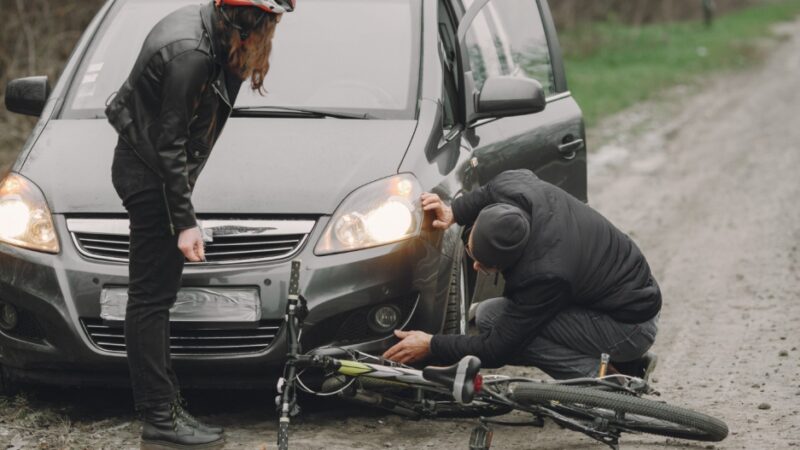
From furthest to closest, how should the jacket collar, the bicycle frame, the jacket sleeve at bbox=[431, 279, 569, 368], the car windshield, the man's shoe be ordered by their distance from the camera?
the car windshield, the man's shoe, the jacket sleeve at bbox=[431, 279, 569, 368], the bicycle frame, the jacket collar

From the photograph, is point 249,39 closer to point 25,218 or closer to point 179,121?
point 179,121

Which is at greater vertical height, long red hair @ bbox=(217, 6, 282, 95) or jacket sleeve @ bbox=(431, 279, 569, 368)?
long red hair @ bbox=(217, 6, 282, 95)

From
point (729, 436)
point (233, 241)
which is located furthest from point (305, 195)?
point (729, 436)

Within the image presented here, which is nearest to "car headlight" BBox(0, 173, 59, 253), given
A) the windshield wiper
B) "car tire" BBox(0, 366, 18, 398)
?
"car tire" BBox(0, 366, 18, 398)

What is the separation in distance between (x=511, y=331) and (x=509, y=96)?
121cm

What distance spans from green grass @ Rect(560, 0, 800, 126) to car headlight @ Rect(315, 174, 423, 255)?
36.0 ft

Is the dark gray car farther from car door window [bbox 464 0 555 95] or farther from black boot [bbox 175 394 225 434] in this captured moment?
car door window [bbox 464 0 555 95]

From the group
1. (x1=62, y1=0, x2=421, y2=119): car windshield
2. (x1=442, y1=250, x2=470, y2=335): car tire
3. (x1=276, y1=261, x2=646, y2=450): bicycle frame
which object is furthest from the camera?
(x1=62, y1=0, x2=421, y2=119): car windshield

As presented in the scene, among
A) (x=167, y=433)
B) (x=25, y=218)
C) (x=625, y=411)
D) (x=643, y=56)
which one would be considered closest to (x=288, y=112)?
(x=25, y=218)

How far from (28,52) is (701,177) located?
6282 mm

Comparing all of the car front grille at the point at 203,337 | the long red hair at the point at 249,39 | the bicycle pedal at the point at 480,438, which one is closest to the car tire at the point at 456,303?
the bicycle pedal at the point at 480,438

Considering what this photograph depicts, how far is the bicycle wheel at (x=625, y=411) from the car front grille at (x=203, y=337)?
3.14 feet

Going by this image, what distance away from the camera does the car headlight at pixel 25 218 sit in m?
5.00

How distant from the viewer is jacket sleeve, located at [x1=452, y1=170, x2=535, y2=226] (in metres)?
4.92
